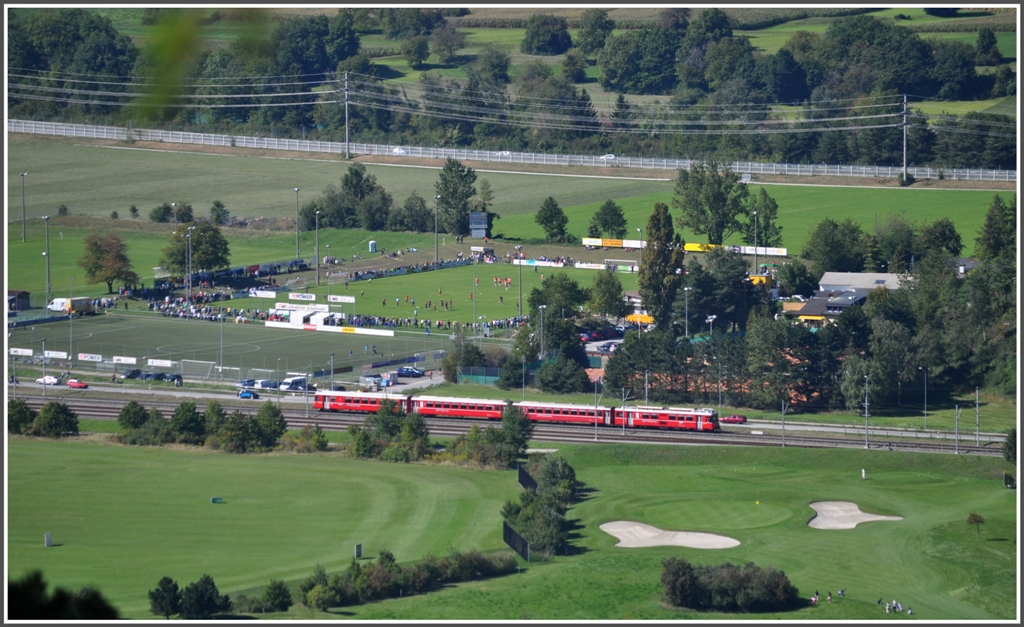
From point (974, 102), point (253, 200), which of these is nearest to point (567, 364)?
point (253, 200)

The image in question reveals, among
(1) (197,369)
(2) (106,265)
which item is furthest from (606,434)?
(2) (106,265)

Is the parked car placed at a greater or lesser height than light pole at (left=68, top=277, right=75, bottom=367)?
lesser

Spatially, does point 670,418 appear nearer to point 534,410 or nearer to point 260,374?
point 534,410

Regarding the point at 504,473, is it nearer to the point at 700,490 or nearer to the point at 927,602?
the point at 700,490

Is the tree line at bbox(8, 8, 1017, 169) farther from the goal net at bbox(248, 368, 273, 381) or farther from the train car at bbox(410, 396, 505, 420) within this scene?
the train car at bbox(410, 396, 505, 420)

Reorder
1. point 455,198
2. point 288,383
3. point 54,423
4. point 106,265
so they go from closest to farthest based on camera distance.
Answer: point 54,423
point 288,383
point 106,265
point 455,198

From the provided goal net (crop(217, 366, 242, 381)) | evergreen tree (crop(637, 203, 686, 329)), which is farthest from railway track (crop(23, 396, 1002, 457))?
evergreen tree (crop(637, 203, 686, 329))
